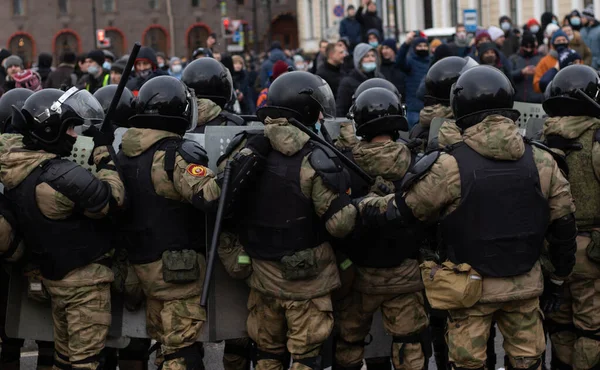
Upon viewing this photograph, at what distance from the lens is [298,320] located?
5613 millimetres

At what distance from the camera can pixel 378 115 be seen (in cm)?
598

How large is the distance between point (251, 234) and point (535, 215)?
1.56m

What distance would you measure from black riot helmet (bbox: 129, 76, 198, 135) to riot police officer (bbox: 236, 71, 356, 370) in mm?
490

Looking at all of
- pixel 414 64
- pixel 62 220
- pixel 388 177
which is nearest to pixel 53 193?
pixel 62 220

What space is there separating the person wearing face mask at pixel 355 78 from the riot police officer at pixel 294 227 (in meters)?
5.36

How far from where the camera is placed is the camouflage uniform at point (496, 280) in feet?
16.9

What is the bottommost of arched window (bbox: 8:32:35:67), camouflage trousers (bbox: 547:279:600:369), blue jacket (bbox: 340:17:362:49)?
camouflage trousers (bbox: 547:279:600:369)

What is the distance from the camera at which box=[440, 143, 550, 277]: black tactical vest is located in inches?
202

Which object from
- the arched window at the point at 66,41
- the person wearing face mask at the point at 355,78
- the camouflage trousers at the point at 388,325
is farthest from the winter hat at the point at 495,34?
the arched window at the point at 66,41

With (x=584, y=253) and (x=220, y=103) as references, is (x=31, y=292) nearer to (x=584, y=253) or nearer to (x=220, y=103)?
(x=220, y=103)

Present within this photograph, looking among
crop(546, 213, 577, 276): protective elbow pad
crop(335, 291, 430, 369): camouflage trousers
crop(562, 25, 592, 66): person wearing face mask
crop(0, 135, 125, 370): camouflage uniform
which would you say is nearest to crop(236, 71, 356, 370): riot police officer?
crop(335, 291, 430, 369): camouflage trousers

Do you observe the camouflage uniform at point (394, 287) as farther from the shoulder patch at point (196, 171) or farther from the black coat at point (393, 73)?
the black coat at point (393, 73)

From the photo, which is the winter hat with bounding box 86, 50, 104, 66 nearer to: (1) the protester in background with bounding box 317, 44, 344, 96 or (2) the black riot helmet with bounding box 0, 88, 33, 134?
(1) the protester in background with bounding box 317, 44, 344, 96

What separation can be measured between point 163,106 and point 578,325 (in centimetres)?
272
